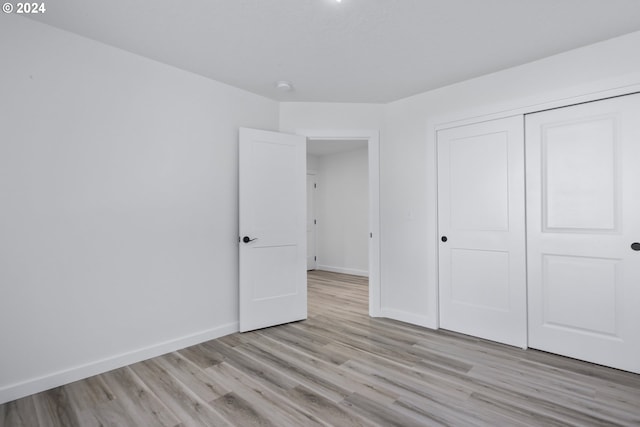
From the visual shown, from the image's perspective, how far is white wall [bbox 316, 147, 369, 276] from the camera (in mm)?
6320

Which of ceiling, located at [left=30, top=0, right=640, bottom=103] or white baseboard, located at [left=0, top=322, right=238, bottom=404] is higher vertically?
ceiling, located at [left=30, top=0, right=640, bottom=103]

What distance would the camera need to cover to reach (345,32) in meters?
2.31

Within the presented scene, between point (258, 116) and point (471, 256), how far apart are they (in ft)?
8.43

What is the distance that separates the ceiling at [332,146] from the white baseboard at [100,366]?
3.65 meters

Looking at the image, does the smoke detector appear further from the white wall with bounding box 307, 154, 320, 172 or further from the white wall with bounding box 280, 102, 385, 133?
the white wall with bounding box 307, 154, 320, 172

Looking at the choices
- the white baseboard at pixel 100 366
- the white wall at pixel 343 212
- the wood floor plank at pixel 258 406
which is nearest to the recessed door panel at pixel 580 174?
the wood floor plank at pixel 258 406

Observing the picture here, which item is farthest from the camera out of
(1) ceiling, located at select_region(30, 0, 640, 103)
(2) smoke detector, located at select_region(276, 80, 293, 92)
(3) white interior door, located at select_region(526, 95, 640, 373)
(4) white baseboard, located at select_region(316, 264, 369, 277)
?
(4) white baseboard, located at select_region(316, 264, 369, 277)

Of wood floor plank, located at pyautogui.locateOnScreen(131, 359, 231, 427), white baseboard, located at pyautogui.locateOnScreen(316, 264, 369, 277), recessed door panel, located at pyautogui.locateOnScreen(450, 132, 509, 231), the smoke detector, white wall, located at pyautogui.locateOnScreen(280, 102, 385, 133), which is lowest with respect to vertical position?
wood floor plank, located at pyautogui.locateOnScreen(131, 359, 231, 427)

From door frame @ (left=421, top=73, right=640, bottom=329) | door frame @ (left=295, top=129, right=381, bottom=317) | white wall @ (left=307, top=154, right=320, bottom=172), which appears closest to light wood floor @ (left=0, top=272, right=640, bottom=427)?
door frame @ (left=421, top=73, right=640, bottom=329)

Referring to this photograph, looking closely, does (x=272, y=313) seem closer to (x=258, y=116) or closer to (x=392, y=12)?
(x=258, y=116)

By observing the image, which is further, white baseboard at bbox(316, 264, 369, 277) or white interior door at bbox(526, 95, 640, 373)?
white baseboard at bbox(316, 264, 369, 277)

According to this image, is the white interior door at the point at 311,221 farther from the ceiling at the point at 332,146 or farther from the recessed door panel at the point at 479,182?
the recessed door panel at the point at 479,182

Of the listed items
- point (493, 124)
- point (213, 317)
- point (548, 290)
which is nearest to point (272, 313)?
point (213, 317)

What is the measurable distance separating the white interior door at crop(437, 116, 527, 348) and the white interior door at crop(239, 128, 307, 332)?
1475mm
